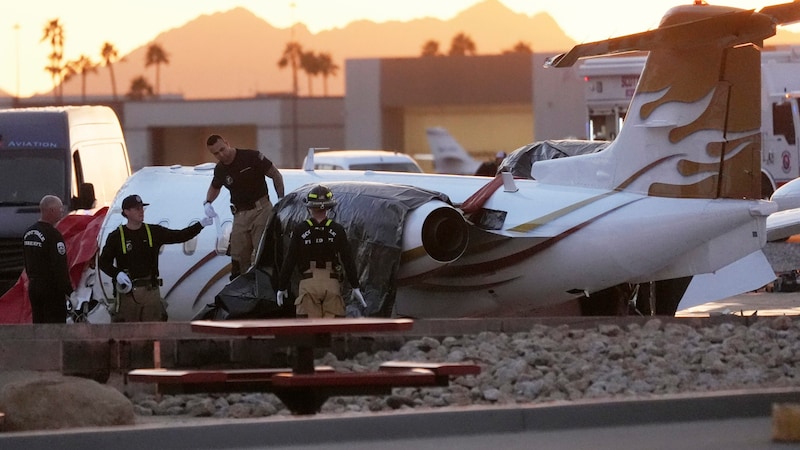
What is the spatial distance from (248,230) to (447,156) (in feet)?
169

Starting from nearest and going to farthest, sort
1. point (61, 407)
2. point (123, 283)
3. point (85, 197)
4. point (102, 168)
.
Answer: point (61, 407) → point (123, 283) → point (85, 197) → point (102, 168)

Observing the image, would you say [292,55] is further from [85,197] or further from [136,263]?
[136,263]

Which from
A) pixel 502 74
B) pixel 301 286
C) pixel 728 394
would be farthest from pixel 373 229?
pixel 502 74

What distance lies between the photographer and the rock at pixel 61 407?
11.6 metres

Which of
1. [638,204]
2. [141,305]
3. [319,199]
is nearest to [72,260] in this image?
[141,305]

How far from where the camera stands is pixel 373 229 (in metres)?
17.4

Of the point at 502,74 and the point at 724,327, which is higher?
the point at 502,74

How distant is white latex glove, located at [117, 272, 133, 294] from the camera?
54.5 feet

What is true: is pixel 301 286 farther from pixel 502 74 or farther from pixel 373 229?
pixel 502 74

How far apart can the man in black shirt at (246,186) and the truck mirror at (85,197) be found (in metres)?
4.63

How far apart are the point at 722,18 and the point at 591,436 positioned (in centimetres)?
757

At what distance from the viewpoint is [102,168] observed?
81.9ft

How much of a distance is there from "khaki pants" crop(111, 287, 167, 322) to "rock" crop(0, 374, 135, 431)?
16.8 feet

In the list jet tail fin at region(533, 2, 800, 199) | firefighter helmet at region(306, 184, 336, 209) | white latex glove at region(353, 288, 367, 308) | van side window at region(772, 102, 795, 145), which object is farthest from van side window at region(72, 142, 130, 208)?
van side window at region(772, 102, 795, 145)
